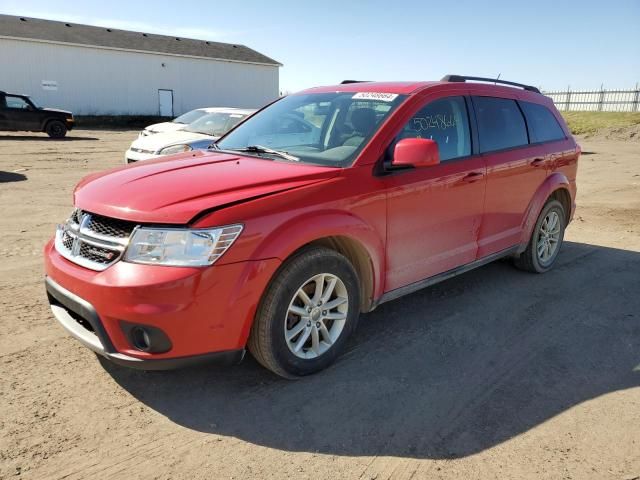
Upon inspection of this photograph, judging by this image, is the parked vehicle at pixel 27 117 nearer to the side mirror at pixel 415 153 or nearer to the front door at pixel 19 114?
the front door at pixel 19 114

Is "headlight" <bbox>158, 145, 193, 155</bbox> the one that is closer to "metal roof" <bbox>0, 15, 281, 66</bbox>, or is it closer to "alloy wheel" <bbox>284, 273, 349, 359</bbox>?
"alloy wheel" <bbox>284, 273, 349, 359</bbox>

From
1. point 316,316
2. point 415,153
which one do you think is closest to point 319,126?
point 415,153

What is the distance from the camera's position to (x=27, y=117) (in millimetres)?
21062

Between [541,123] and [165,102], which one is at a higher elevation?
[165,102]

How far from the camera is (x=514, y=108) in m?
5.08

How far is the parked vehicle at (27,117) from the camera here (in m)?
20.6

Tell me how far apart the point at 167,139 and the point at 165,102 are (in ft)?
93.3

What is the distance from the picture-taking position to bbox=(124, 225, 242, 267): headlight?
2740 millimetres

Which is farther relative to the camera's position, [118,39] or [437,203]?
[118,39]

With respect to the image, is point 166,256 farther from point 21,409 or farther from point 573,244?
point 573,244

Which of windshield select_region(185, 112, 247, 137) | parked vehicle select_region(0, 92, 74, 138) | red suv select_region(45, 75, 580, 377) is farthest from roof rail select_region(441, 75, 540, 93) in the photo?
parked vehicle select_region(0, 92, 74, 138)

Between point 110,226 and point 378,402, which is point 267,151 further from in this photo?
point 378,402

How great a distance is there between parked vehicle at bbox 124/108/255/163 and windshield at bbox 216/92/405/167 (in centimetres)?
519

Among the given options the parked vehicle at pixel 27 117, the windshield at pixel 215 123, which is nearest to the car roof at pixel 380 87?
the windshield at pixel 215 123
